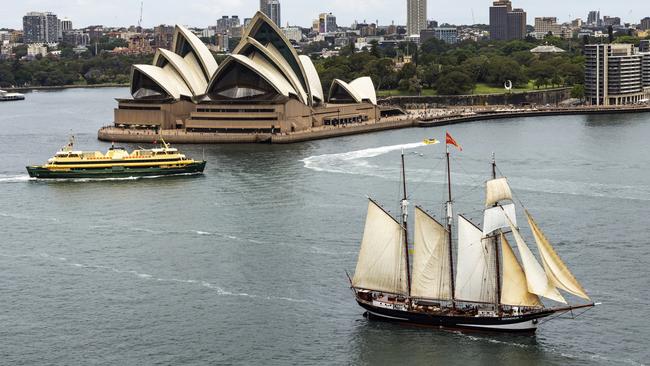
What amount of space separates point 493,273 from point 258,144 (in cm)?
2796

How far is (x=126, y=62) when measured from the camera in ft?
367

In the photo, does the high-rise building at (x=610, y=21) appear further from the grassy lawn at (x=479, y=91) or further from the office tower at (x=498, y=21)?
the grassy lawn at (x=479, y=91)

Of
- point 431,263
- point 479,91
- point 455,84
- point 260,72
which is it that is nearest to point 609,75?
point 479,91

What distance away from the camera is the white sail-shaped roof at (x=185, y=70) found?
51.8m

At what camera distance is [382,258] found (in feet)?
64.7

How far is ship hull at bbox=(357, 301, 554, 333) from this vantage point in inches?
723

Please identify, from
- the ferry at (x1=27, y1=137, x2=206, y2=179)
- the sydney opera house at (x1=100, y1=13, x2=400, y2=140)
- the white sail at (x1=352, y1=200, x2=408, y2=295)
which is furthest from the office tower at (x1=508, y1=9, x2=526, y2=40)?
the white sail at (x1=352, y1=200, x2=408, y2=295)

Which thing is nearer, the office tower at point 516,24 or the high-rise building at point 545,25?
the office tower at point 516,24

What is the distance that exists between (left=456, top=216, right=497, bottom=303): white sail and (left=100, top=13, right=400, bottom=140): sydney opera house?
2880 centimetres

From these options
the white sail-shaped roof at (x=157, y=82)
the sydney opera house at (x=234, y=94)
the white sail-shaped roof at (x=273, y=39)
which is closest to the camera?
the sydney opera house at (x=234, y=94)

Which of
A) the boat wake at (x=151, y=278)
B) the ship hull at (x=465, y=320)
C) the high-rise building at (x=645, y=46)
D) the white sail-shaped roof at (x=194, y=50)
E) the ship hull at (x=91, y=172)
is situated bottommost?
the ship hull at (x=465, y=320)

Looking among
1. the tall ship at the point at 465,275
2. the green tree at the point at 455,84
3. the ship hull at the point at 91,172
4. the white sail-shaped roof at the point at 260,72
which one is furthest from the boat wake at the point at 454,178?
the green tree at the point at 455,84

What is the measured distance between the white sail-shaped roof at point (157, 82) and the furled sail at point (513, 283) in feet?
111

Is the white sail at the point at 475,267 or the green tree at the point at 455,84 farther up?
the green tree at the point at 455,84
